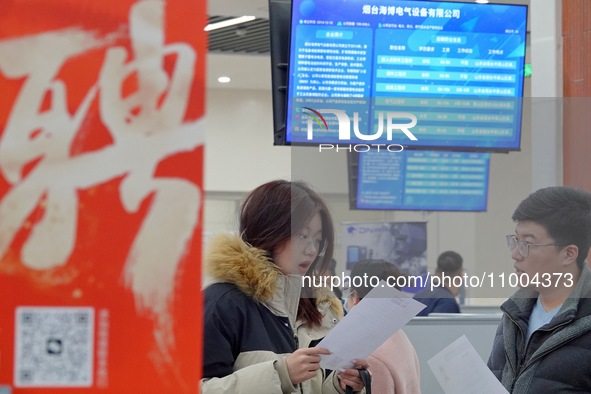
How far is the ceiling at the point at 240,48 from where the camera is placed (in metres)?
7.99

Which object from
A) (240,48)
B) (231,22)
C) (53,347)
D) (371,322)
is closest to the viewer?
(53,347)

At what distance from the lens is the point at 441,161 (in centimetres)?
341

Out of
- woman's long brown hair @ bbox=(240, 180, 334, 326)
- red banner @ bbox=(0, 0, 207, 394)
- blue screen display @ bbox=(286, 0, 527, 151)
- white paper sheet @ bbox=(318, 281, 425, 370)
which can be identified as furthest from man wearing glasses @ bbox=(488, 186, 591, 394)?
red banner @ bbox=(0, 0, 207, 394)

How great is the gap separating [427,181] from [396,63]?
532 mm

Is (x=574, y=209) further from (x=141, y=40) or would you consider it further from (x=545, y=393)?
(x=141, y=40)

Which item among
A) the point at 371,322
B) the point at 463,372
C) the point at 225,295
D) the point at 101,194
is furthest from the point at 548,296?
the point at 101,194

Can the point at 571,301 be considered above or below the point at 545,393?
above

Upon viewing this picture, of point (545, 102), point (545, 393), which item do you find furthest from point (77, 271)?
point (545, 102)

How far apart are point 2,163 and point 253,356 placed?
1333 millimetres

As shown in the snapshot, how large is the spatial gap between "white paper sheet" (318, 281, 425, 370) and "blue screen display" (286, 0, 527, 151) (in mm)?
1264

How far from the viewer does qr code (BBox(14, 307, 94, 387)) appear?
926 millimetres

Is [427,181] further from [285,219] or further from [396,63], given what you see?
[285,219]

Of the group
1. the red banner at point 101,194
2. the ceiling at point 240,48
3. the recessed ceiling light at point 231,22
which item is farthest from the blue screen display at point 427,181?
the recessed ceiling light at point 231,22

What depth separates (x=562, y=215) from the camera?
7.44 feet
